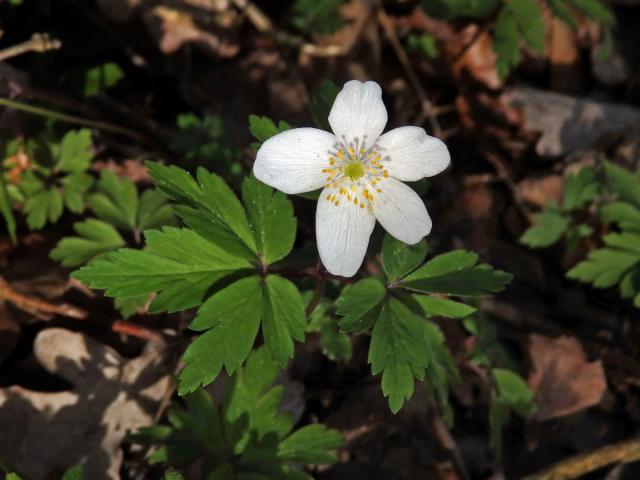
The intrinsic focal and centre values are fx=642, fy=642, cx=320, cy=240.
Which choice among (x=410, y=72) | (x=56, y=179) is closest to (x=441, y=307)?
(x=56, y=179)

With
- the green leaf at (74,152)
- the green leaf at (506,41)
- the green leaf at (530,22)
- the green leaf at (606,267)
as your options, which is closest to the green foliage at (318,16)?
the green leaf at (506,41)

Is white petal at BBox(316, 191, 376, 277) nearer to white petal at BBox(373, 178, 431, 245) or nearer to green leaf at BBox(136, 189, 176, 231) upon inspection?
white petal at BBox(373, 178, 431, 245)

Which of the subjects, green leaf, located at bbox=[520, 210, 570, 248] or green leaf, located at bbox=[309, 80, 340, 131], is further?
green leaf, located at bbox=[520, 210, 570, 248]

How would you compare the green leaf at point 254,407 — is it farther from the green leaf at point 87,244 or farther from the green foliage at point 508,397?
the green foliage at point 508,397

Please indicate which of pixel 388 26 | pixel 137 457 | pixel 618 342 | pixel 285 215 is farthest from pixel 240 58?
pixel 618 342

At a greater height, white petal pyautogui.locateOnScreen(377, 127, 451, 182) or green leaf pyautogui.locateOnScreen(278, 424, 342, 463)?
white petal pyautogui.locateOnScreen(377, 127, 451, 182)

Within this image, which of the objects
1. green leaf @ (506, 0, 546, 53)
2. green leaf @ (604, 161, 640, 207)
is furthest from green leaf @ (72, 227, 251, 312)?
green leaf @ (506, 0, 546, 53)

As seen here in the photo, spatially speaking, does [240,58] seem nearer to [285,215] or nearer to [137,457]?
[285,215]
